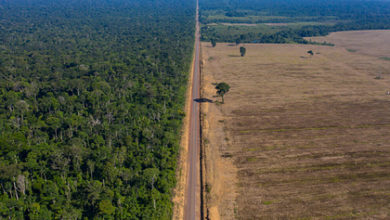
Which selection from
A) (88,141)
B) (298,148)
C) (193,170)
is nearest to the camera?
(193,170)

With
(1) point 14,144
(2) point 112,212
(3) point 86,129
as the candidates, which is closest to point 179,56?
(3) point 86,129

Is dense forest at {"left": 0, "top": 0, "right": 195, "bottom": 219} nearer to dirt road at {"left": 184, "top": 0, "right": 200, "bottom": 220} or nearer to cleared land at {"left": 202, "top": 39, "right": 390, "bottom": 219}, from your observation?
dirt road at {"left": 184, "top": 0, "right": 200, "bottom": 220}

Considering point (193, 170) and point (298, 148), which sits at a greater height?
point (298, 148)

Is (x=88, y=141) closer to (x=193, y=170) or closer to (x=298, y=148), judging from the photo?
(x=193, y=170)

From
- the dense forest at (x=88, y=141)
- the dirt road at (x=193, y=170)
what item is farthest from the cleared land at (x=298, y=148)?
the dense forest at (x=88, y=141)

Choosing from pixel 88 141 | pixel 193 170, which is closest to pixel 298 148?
pixel 193 170

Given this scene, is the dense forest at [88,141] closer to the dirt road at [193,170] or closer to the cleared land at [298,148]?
the dirt road at [193,170]

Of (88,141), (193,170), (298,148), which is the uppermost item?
(88,141)

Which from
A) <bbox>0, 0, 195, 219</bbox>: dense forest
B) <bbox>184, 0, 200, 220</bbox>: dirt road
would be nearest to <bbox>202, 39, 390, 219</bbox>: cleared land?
<bbox>184, 0, 200, 220</bbox>: dirt road
